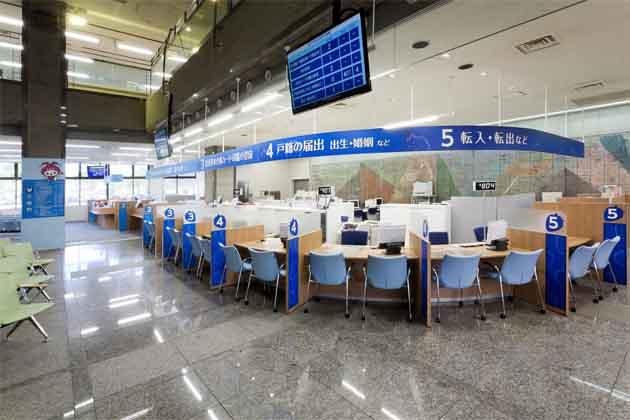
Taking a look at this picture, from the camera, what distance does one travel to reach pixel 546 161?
866cm

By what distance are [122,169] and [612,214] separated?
20175mm

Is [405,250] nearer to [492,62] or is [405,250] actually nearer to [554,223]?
[554,223]

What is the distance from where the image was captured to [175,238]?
21.3 feet

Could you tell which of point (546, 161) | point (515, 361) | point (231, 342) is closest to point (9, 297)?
point (231, 342)

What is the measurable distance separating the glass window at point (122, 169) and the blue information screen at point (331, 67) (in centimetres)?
1757

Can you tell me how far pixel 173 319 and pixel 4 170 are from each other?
54.8 feet

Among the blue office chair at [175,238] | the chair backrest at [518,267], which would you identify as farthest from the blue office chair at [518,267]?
the blue office chair at [175,238]

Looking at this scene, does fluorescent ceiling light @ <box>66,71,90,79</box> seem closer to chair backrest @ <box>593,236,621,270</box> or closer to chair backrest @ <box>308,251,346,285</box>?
chair backrest @ <box>308,251,346,285</box>

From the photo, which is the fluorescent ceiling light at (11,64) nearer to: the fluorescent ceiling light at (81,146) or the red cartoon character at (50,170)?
the red cartoon character at (50,170)

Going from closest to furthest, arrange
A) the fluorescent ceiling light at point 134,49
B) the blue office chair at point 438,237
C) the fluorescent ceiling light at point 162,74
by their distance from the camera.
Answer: the blue office chair at point 438,237 < the fluorescent ceiling light at point 162,74 < the fluorescent ceiling light at point 134,49

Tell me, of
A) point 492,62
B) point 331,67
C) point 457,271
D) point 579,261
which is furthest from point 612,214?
point 331,67

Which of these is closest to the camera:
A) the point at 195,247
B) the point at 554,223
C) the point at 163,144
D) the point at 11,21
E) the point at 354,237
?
the point at 554,223

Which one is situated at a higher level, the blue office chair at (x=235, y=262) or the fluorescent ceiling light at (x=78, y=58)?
the fluorescent ceiling light at (x=78, y=58)

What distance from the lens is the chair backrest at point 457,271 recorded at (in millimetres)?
3539
